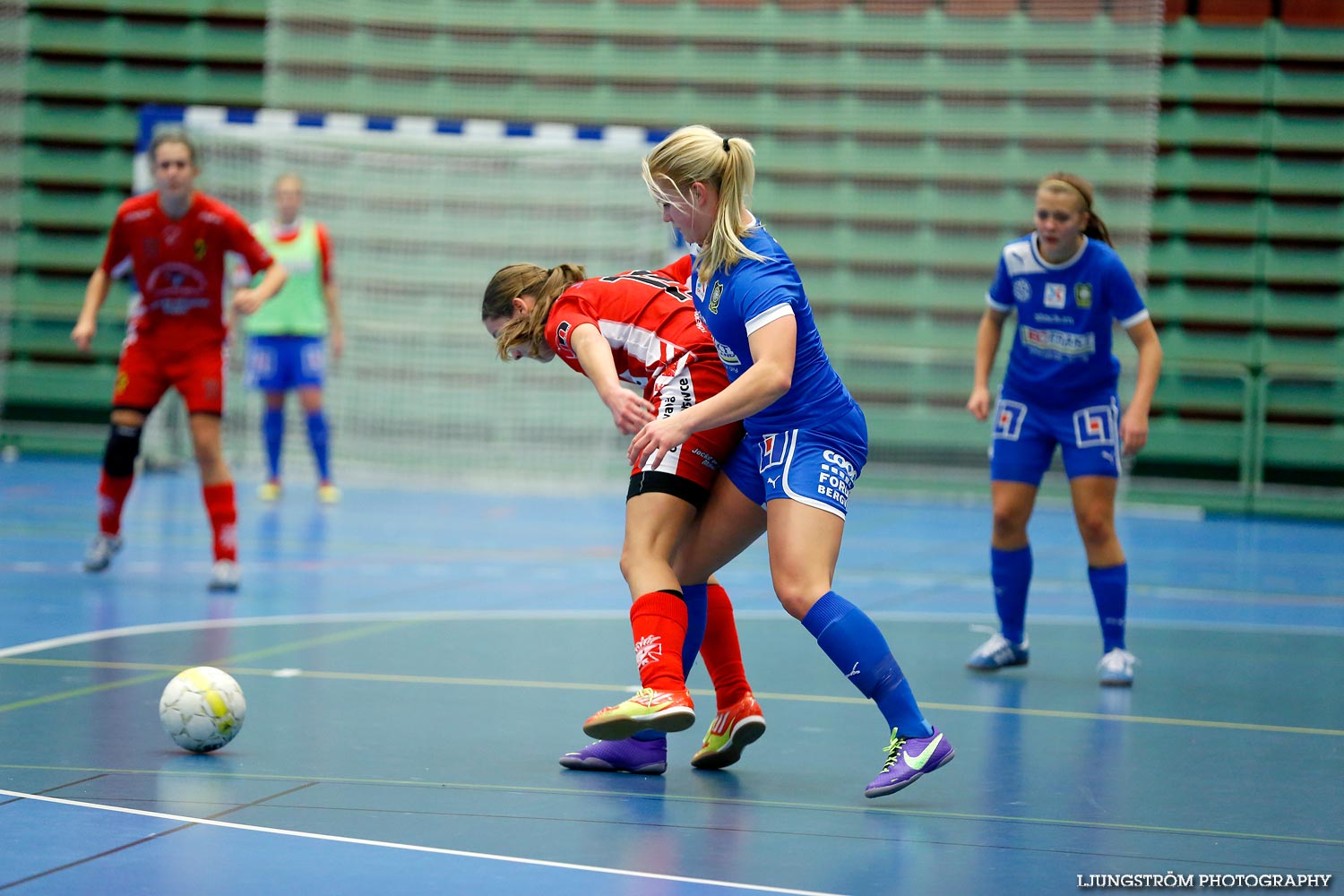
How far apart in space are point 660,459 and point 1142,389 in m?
2.33

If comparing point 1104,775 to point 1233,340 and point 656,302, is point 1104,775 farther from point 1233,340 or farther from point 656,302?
point 1233,340

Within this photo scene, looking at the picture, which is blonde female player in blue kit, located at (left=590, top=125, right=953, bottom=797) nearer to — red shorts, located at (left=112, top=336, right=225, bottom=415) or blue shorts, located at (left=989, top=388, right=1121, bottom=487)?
blue shorts, located at (left=989, top=388, right=1121, bottom=487)

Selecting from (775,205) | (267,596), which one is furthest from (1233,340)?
(267,596)

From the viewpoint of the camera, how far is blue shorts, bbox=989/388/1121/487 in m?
5.54

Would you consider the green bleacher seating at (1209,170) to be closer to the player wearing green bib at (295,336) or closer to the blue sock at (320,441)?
the player wearing green bib at (295,336)

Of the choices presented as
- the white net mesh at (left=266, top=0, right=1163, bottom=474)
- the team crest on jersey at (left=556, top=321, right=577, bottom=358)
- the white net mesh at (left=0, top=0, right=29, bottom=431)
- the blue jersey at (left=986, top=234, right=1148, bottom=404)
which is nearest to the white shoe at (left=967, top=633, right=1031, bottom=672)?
the blue jersey at (left=986, top=234, right=1148, bottom=404)

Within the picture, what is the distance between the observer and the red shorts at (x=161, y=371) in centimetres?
684

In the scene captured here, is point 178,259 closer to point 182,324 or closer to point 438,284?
point 182,324

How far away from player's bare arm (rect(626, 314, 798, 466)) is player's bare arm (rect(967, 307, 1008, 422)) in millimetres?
2414

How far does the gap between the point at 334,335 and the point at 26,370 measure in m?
4.97

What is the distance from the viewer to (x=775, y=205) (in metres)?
14.2

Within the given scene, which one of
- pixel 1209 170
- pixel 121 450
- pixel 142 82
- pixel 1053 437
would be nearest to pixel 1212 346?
pixel 1209 170

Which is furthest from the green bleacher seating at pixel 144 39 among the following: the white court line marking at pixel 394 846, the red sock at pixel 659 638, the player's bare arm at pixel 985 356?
the white court line marking at pixel 394 846

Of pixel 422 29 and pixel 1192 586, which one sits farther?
pixel 422 29
